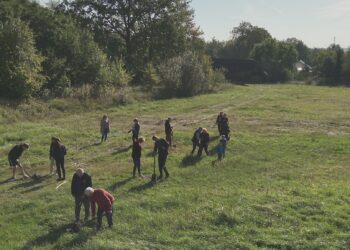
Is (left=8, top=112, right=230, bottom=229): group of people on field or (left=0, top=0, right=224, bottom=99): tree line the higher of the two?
(left=0, top=0, right=224, bottom=99): tree line

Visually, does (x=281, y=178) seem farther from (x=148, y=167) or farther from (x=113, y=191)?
(x=113, y=191)

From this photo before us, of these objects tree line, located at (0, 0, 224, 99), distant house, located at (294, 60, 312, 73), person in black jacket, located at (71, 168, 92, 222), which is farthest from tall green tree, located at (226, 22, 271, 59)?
person in black jacket, located at (71, 168, 92, 222)

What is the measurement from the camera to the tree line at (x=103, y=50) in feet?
118

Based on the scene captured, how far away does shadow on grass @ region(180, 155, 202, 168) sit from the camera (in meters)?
23.0

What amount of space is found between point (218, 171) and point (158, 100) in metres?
28.2

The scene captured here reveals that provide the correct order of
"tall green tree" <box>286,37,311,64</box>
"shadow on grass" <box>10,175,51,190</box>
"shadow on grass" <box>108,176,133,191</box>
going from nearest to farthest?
"shadow on grass" <box>108,176,133,191</box> → "shadow on grass" <box>10,175,51,190</box> → "tall green tree" <box>286,37,311,64</box>

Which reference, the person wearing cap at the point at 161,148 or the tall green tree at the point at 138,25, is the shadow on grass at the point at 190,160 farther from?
the tall green tree at the point at 138,25

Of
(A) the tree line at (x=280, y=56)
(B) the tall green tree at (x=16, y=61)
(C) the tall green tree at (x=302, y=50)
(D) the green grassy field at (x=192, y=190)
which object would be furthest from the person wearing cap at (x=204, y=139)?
(C) the tall green tree at (x=302, y=50)

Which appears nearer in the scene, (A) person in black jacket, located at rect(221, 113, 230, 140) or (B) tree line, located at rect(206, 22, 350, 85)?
(A) person in black jacket, located at rect(221, 113, 230, 140)

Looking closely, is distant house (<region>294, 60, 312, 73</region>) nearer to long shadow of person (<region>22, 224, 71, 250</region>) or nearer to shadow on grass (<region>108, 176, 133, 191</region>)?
shadow on grass (<region>108, 176, 133, 191</region>)

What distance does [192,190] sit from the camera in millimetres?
18953

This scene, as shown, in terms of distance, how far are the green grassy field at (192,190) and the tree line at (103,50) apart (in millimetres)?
5070

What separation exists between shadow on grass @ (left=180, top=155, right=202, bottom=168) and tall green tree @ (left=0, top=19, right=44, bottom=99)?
17.3 meters

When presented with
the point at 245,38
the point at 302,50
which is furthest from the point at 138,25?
the point at 302,50
